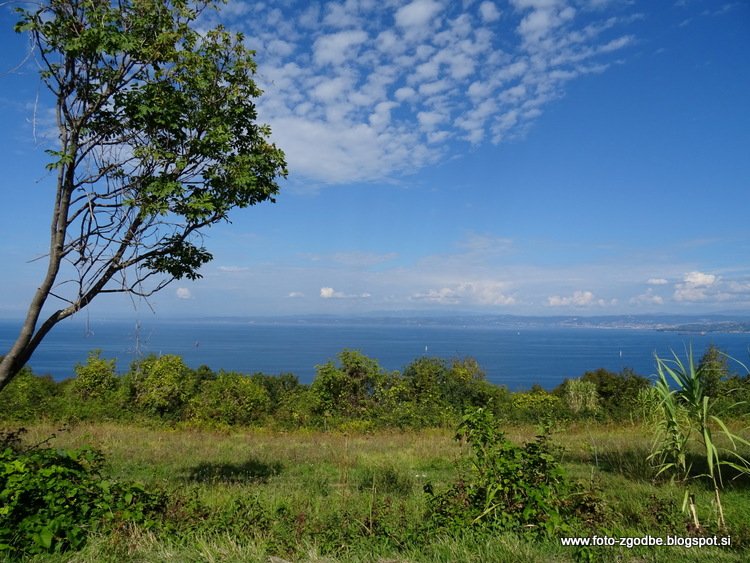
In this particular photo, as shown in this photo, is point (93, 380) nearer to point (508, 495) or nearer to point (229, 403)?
point (229, 403)

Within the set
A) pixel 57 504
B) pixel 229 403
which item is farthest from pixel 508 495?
pixel 229 403

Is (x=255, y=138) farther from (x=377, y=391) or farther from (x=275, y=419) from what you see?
(x=377, y=391)

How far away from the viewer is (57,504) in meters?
4.10

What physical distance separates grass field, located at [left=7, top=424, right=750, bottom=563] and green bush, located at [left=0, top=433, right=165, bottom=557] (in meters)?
0.21

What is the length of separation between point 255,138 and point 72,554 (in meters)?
5.27

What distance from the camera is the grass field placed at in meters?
3.88

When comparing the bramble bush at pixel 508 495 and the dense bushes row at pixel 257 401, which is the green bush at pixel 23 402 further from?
the bramble bush at pixel 508 495

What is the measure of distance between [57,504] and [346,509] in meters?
2.93

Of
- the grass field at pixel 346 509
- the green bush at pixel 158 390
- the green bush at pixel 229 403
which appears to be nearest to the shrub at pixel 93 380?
the green bush at pixel 158 390

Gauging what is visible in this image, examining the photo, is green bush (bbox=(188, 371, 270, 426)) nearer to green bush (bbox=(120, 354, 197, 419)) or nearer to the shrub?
green bush (bbox=(120, 354, 197, 419))

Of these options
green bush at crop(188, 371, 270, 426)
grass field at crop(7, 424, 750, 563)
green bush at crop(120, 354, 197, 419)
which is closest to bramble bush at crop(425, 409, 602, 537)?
grass field at crop(7, 424, 750, 563)

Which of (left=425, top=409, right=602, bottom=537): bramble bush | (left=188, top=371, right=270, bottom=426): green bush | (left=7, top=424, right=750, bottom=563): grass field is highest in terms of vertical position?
(left=425, top=409, right=602, bottom=537): bramble bush

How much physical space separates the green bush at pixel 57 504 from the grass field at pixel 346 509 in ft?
0.70

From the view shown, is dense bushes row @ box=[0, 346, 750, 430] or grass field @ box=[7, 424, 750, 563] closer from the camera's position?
grass field @ box=[7, 424, 750, 563]
